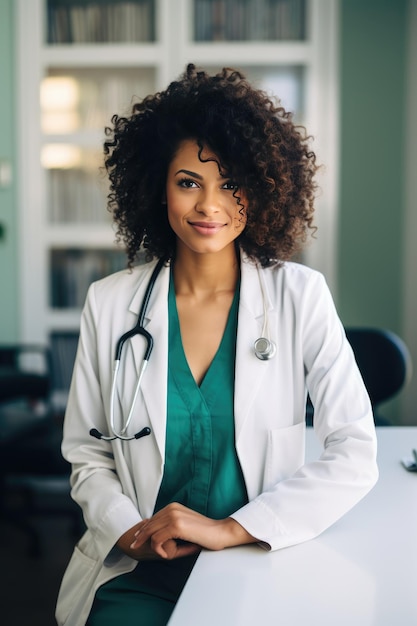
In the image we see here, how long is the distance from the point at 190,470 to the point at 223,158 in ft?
1.73

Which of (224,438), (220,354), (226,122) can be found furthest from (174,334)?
(226,122)

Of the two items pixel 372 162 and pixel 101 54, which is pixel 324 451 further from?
pixel 101 54

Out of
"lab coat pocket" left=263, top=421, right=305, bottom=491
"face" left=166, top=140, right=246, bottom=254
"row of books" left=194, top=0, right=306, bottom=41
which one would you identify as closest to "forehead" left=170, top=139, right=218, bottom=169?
"face" left=166, top=140, right=246, bottom=254

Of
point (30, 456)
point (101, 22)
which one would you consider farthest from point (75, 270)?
point (30, 456)

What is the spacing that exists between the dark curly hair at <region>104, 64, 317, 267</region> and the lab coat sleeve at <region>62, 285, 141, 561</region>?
201mm

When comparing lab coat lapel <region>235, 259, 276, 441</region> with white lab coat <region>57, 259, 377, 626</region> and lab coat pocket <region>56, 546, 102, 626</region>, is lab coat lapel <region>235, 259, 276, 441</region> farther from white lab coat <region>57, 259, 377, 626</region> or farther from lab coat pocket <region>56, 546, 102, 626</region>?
lab coat pocket <region>56, 546, 102, 626</region>

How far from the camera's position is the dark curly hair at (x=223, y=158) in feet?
4.16

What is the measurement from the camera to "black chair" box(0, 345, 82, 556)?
9.68 feet

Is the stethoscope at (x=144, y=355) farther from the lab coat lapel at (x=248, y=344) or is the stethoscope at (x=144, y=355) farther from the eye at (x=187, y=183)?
the eye at (x=187, y=183)

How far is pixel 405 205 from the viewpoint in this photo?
13.7 ft

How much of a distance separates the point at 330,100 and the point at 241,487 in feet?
10.4

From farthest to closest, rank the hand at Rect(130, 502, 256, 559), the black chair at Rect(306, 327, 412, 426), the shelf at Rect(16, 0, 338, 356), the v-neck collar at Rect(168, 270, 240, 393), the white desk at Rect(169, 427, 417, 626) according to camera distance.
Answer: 1. the shelf at Rect(16, 0, 338, 356)
2. the black chair at Rect(306, 327, 412, 426)
3. the v-neck collar at Rect(168, 270, 240, 393)
4. the hand at Rect(130, 502, 256, 559)
5. the white desk at Rect(169, 427, 417, 626)

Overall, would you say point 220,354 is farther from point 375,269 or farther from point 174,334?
point 375,269

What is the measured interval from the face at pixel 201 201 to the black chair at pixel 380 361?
98 cm
